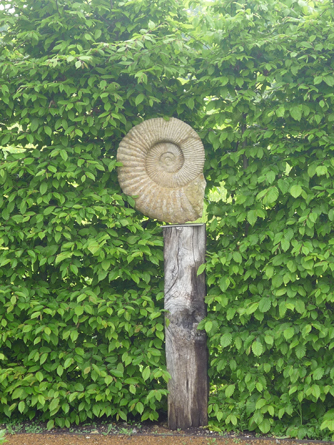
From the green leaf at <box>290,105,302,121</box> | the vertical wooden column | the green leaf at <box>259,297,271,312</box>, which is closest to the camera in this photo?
the green leaf at <box>290,105,302,121</box>

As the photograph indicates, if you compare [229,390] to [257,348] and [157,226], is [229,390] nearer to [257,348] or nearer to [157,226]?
[257,348]

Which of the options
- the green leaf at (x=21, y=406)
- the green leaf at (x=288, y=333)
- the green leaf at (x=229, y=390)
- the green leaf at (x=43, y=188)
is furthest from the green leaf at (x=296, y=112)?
the green leaf at (x=21, y=406)

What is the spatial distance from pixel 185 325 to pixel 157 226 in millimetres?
883

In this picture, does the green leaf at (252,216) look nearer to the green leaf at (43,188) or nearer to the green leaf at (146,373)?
the green leaf at (146,373)

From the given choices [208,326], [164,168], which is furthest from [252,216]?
[208,326]

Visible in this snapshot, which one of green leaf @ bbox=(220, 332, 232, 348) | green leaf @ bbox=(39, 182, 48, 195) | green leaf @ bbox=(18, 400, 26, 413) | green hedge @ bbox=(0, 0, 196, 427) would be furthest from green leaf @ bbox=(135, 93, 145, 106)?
green leaf @ bbox=(18, 400, 26, 413)

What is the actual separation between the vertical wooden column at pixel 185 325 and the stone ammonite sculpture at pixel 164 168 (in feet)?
0.66

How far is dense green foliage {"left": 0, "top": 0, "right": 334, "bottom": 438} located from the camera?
11.6 ft

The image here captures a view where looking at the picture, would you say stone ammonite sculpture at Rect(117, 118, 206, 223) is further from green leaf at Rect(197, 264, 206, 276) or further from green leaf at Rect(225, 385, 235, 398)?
green leaf at Rect(225, 385, 235, 398)

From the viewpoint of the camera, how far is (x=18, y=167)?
3.72m

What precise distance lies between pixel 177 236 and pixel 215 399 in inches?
55.7

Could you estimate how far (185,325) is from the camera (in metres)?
3.81

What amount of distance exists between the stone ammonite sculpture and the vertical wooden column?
0.20 m

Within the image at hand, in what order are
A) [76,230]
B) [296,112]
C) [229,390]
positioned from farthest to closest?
[76,230]
[229,390]
[296,112]
